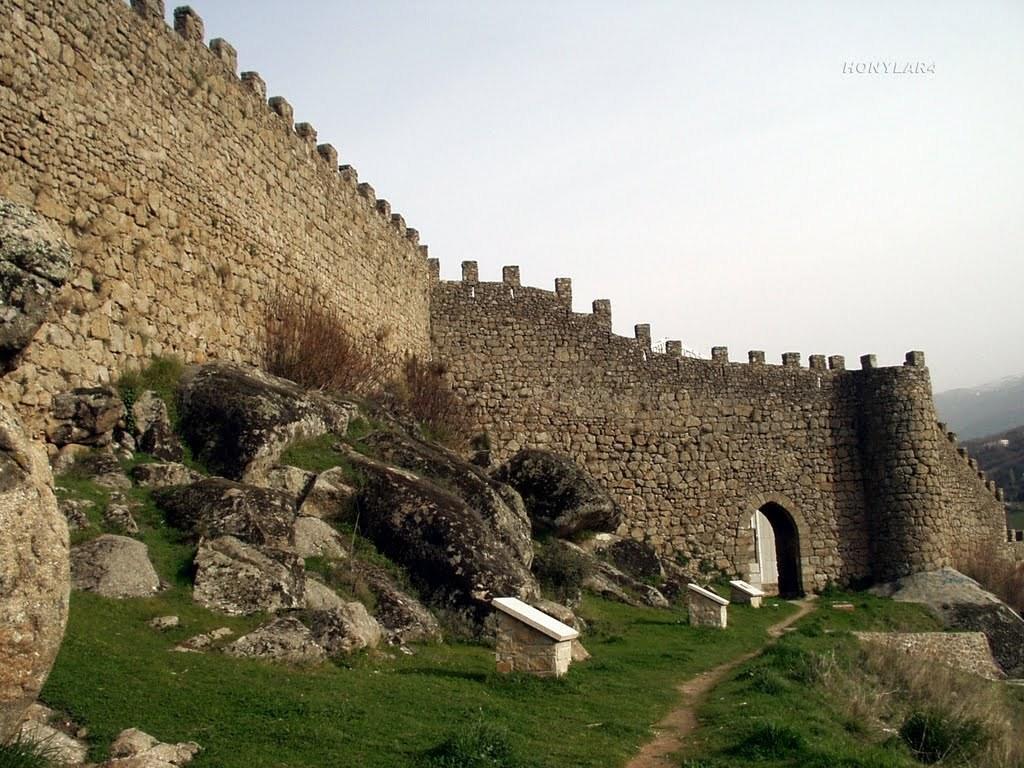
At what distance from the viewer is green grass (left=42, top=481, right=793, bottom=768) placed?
21.5ft

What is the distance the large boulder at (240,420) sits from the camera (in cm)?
1305

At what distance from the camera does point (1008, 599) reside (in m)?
30.6

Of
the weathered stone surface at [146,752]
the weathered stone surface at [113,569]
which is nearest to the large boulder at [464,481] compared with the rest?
the weathered stone surface at [113,569]

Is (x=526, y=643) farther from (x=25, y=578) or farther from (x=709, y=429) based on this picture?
(x=709, y=429)

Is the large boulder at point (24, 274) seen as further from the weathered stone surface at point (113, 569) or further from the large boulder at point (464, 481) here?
the large boulder at point (464, 481)

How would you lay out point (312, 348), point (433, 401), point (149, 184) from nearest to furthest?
point (149, 184)
point (312, 348)
point (433, 401)

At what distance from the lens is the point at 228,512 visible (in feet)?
35.6

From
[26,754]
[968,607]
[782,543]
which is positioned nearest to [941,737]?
[26,754]

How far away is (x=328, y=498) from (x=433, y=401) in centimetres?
1249

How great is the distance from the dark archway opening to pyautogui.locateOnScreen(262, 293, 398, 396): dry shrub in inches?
575

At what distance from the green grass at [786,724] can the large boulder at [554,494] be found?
6.03 m

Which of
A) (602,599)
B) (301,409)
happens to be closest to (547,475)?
(602,599)

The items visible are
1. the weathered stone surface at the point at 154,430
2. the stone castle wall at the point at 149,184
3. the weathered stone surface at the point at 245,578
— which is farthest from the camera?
the weathered stone surface at the point at 154,430

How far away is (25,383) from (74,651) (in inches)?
189
